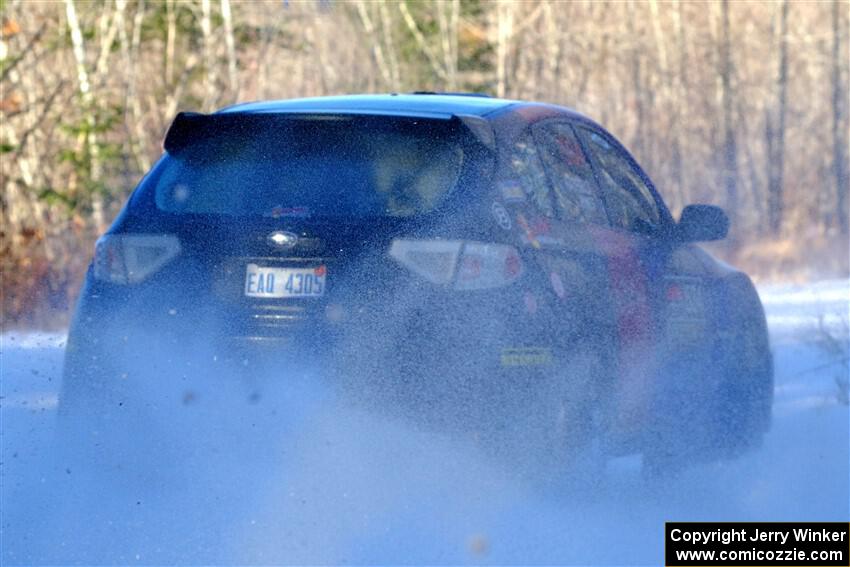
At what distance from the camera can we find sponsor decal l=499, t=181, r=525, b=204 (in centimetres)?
504

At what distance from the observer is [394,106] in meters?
5.35

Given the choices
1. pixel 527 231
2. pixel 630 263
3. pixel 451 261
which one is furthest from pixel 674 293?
pixel 451 261

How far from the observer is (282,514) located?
473 cm

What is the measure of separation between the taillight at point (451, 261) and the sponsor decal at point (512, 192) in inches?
11.6

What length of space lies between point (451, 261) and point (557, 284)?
552mm

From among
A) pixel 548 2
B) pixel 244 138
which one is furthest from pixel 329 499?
pixel 548 2

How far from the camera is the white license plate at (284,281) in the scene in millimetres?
4727

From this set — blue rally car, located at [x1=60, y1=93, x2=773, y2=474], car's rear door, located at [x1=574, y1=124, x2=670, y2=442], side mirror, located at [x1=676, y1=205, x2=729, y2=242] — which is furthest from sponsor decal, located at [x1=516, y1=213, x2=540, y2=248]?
side mirror, located at [x1=676, y1=205, x2=729, y2=242]

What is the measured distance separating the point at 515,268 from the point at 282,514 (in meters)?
1.13

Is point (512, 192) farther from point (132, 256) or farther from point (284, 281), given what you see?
point (132, 256)

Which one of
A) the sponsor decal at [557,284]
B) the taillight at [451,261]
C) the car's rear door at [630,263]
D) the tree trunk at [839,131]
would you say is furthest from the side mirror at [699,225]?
the tree trunk at [839,131]

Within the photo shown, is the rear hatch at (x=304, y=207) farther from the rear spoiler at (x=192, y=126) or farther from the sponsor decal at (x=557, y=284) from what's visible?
the sponsor decal at (x=557, y=284)

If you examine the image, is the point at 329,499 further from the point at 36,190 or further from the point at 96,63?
the point at 96,63

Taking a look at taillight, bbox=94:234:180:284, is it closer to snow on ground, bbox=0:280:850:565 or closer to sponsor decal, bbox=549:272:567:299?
snow on ground, bbox=0:280:850:565
